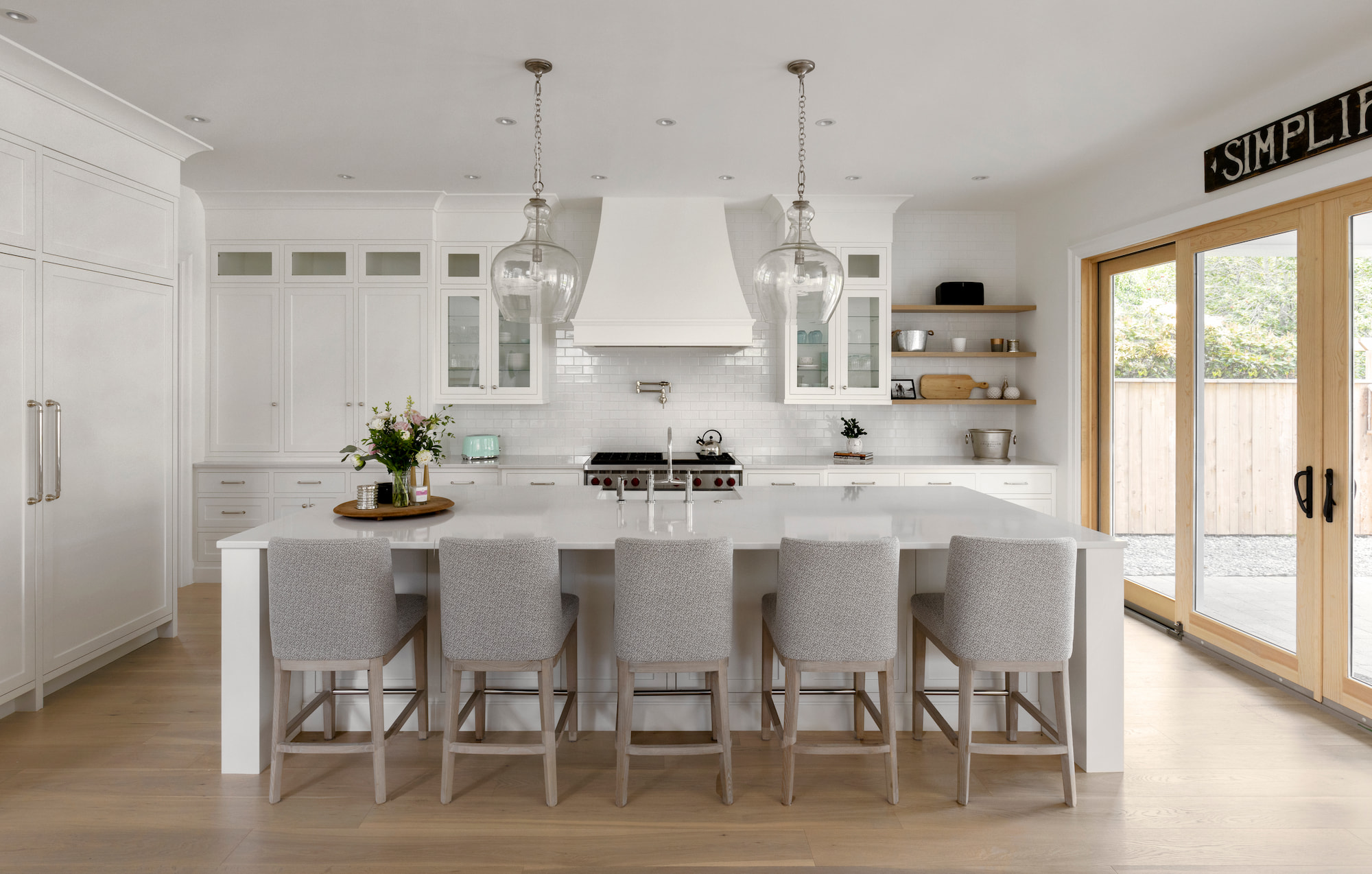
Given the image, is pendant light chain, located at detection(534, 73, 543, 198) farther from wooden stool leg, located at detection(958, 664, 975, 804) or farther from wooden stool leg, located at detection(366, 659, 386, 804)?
wooden stool leg, located at detection(958, 664, 975, 804)

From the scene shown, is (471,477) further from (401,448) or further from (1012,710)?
(1012,710)

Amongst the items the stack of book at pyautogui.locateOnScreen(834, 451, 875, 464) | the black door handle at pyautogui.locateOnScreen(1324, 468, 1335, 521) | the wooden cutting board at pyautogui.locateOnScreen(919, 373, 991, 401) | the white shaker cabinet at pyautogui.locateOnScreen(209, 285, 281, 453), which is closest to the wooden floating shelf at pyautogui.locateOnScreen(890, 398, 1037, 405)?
the wooden cutting board at pyautogui.locateOnScreen(919, 373, 991, 401)

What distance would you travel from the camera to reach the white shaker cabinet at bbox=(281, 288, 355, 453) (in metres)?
5.18

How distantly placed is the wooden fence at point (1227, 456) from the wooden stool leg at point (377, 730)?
3865 millimetres

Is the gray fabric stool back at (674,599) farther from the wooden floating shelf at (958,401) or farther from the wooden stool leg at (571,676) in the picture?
the wooden floating shelf at (958,401)

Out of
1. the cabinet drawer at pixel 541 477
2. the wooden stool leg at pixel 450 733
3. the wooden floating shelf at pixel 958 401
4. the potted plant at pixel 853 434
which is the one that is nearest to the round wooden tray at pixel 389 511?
the wooden stool leg at pixel 450 733

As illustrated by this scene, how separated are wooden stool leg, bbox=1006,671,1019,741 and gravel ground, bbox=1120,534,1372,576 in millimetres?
908

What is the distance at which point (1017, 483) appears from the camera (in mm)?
5148

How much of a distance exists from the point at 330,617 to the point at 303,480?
10.4 feet

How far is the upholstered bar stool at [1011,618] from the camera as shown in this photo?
2318mm

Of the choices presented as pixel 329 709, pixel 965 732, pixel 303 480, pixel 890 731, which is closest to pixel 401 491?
pixel 329 709

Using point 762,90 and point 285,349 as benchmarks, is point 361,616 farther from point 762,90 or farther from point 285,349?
point 285,349

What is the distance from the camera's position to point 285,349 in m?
5.18

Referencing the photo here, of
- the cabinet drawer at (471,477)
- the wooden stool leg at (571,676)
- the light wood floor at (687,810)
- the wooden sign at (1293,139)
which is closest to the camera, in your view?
the light wood floor at (687,810)
